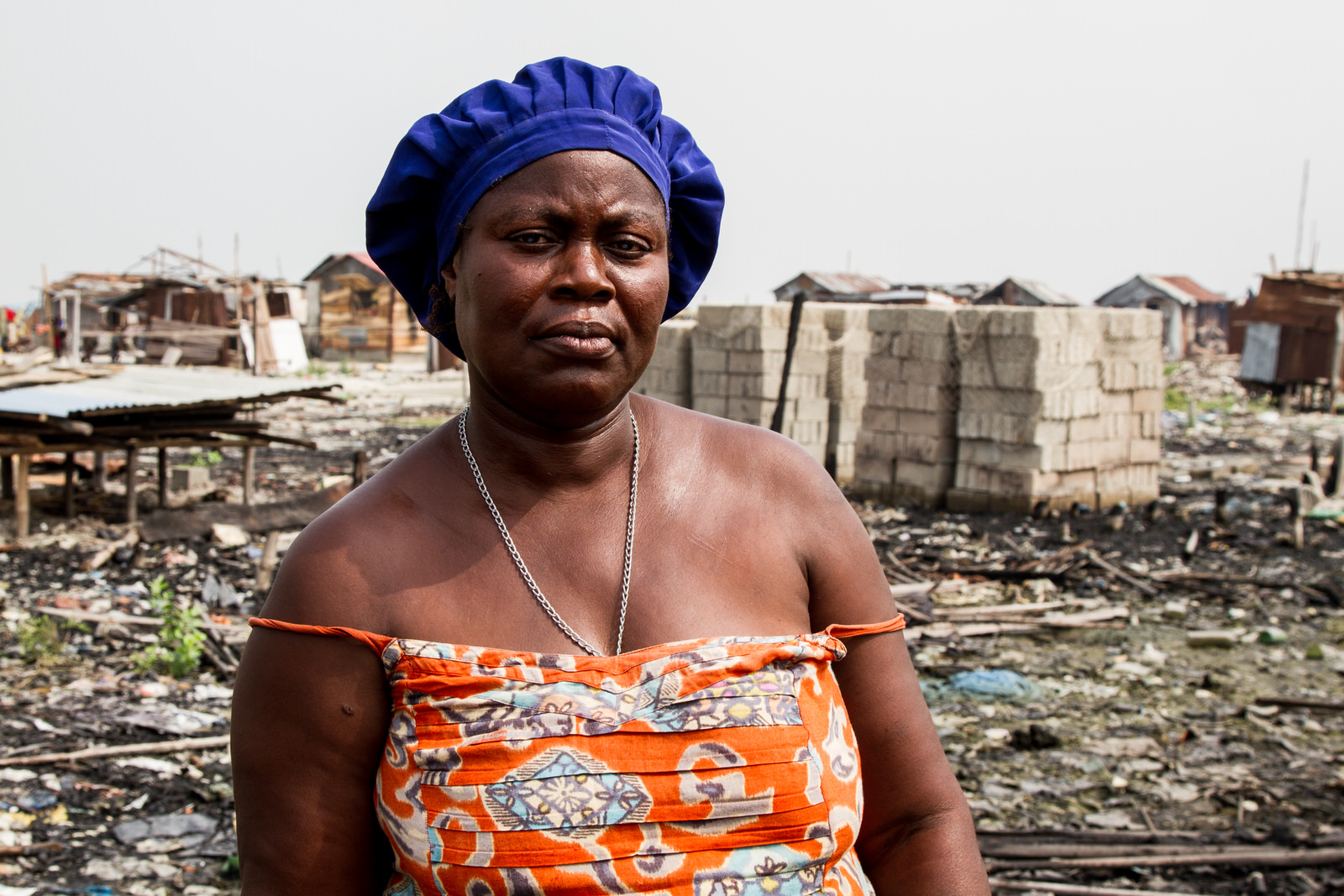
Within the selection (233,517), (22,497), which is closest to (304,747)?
(22,497)

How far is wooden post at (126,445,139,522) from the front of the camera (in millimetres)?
9398

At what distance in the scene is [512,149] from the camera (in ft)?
4.83

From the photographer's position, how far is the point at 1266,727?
5.54 m

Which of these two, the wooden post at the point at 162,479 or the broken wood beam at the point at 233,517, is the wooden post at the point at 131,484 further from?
the wooden post at the point at 162,479

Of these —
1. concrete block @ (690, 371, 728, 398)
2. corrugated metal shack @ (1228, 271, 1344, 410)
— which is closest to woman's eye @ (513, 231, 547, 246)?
concrete block @ (690, 371, 728, 398)

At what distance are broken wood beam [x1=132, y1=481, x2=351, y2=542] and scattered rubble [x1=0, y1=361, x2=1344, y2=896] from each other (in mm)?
115

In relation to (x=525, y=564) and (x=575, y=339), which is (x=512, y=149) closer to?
(x=575, y=339)

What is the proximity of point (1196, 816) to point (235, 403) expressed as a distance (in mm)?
8362

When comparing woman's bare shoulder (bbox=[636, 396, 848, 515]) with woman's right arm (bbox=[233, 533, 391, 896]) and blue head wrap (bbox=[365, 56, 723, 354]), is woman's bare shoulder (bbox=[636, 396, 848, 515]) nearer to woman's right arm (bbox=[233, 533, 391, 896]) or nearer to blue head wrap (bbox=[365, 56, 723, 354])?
blue head wrap (bbox=[365, 56, 723, 354])

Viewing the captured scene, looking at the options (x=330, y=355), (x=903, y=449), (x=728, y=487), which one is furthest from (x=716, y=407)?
(x=330, y=355)

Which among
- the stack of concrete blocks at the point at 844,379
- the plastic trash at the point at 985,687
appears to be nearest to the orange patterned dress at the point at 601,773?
the plastic trash at the point at 985,687

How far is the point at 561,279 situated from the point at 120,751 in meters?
4.38

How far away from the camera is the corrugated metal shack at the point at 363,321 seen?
34.2 meters

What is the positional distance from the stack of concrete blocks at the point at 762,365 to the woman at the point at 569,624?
10555 mm
